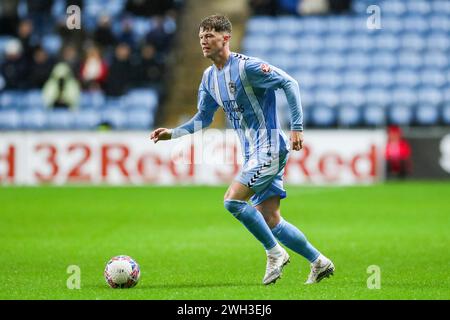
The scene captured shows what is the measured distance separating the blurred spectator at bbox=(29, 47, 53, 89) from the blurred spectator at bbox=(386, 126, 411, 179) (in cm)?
774

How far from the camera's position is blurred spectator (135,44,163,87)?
75.5 feet

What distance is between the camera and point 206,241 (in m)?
11.6

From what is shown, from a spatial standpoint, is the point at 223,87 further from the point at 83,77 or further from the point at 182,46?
the point at 182,46

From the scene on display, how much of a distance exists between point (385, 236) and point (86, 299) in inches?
224

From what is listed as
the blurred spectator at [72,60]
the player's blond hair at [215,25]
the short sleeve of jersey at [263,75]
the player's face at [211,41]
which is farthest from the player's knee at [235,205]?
the blurred spectator at [72,60]

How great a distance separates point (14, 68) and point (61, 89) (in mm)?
1773

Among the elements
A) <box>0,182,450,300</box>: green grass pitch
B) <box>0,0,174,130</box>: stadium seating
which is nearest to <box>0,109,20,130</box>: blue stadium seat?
<box>0,0,174,130</box>: stadium seating

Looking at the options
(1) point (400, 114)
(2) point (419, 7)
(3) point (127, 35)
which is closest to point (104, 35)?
(3) point (127, 35)

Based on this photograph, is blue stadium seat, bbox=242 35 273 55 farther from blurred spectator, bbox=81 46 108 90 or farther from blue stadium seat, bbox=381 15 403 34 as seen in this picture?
blurred spectator, bbox=81 46 108 90

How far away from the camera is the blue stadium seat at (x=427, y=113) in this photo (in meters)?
21.7

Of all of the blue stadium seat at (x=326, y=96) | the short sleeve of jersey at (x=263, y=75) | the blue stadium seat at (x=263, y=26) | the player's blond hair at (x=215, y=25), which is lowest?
the blue stadium seat at (x=326, y=96)

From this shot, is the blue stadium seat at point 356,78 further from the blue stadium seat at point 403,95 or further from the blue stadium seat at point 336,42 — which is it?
the blue stadium seat at point 336,42

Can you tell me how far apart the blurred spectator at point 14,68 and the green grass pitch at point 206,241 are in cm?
526

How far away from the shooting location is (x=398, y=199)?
16703 millimetres
